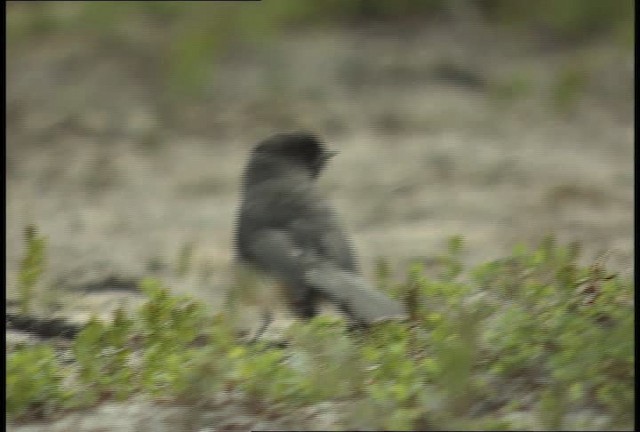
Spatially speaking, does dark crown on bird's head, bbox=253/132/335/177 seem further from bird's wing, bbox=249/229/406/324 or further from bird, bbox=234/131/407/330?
bird's wing, bbox=249/229/406/324

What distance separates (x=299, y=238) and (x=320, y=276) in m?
0.18

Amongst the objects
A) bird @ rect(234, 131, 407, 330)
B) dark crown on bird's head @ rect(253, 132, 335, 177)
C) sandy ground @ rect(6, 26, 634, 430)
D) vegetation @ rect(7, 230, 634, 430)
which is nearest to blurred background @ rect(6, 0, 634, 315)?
sandy ground @ rect(6, 26, 634, 430)

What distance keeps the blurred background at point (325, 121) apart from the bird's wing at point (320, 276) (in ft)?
1.26

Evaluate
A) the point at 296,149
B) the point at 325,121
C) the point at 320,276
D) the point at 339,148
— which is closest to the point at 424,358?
the point at 320,276

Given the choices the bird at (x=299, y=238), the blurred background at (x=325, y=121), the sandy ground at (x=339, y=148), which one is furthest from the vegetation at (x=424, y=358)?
the blurred background at (x=325, y=121)

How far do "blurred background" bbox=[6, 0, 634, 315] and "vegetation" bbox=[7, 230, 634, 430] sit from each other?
2.40 ft

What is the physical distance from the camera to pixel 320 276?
9.44 feet

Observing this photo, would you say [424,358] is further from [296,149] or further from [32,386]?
[296,149]

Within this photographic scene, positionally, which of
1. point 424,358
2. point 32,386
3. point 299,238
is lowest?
point 424,358

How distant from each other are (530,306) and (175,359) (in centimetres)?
91

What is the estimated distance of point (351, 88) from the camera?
5.04m

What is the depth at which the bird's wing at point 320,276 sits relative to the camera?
8.68 ft

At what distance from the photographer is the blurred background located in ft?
12.5

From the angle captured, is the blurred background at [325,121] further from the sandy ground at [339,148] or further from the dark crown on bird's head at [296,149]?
the dark crown on bird's head at [296,149]
